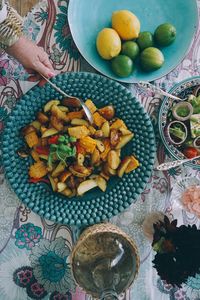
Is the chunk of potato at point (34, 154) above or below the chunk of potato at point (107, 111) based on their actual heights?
below

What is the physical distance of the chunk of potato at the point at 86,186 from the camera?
3.17 feet

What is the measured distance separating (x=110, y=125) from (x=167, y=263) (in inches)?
12.6

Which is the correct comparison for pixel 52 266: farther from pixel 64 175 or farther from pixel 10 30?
pixel 10 30

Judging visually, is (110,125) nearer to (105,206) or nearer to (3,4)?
(105,206)

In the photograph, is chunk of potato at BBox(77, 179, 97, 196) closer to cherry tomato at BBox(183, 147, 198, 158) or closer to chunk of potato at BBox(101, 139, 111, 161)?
chunk of potato at BBox(101, 139, 111, 161)

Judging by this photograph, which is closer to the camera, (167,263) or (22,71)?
(167,263)

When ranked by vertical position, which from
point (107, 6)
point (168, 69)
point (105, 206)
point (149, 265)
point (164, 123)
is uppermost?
point (107, 6)

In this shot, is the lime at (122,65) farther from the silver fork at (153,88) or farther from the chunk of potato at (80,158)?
the chunk of potato at (80,158)

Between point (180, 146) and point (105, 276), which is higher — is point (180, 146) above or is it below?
above

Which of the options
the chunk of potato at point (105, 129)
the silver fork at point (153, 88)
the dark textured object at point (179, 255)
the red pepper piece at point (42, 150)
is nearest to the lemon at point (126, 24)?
the silver fork at point (153, 88)

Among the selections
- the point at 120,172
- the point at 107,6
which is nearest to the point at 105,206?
the point at 120,172

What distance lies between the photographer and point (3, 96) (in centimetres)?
103

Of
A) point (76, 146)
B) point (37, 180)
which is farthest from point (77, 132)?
point (37, 180)

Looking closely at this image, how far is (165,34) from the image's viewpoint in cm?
101
